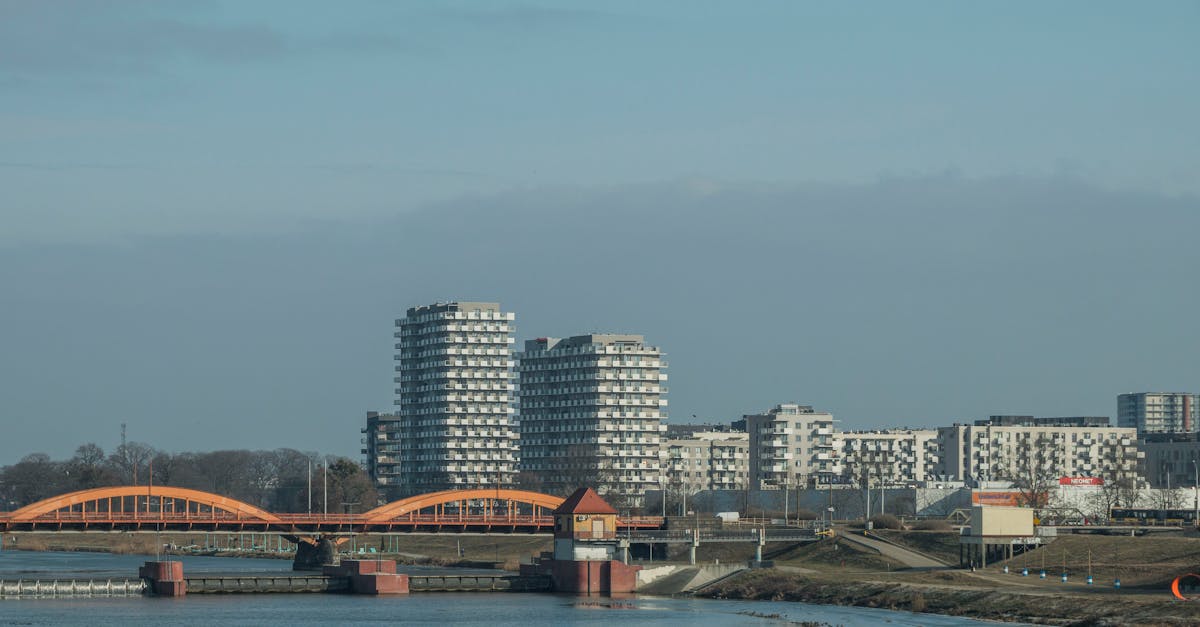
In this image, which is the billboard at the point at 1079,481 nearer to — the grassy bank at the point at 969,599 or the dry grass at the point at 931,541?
the dry grass at the point at 931,541

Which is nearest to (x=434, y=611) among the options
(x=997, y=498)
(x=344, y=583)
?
(x=344, y=583)

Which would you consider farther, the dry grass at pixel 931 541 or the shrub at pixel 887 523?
the shrub at pixel 887 523

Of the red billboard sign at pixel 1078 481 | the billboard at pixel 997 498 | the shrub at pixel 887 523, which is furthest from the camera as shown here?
the red billboard sign at pixel 1078 481

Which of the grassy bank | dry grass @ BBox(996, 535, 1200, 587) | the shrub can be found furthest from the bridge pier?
dry grass @ BBox(996, 535, 1200, 587)

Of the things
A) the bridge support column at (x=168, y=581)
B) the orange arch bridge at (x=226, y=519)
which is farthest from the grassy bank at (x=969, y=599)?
the bridge support column at (x=168, y=581)

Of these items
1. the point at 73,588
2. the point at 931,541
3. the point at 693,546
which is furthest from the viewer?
the point at 931,541

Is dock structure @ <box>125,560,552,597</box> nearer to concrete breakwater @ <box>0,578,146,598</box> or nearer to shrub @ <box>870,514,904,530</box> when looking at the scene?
concrete breakwater @ <box>0,578,146,598</box>

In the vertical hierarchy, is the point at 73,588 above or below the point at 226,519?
below

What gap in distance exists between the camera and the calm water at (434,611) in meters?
105

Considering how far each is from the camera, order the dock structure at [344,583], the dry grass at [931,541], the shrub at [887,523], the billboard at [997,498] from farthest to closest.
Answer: the shrub at [887,523], the billboard at [997,498], the dry grass at [931,541], the dock structure at [344,583]

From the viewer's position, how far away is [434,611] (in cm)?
11419

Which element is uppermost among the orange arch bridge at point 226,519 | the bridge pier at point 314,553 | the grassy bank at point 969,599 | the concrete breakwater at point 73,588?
the orange arch bridge at point 226,519

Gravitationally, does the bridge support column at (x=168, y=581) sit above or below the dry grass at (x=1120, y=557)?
below

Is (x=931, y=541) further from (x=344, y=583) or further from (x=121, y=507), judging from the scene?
(x=121, y=507)
